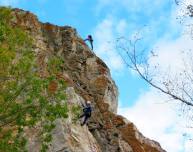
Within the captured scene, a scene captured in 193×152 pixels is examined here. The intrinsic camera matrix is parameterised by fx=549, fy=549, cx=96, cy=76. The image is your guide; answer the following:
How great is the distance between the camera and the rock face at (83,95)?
1719 inches

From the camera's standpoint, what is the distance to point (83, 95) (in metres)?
53.6

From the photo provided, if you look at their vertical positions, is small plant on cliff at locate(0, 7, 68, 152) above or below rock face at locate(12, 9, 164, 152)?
below

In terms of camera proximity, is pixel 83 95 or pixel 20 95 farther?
pixel 83 95

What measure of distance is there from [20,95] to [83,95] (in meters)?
22.3

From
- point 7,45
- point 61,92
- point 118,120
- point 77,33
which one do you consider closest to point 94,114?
point 118,120

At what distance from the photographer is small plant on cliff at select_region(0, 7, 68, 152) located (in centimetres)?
3072

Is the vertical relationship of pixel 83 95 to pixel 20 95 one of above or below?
above

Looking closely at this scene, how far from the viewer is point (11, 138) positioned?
1253 inches

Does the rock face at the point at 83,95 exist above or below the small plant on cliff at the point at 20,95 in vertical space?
above

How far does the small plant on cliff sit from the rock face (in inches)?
356

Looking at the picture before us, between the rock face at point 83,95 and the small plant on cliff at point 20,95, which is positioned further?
the rock face at point 83,95

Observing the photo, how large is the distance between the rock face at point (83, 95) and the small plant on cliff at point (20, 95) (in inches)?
356

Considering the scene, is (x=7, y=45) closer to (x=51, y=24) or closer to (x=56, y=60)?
(x=56, y=60)

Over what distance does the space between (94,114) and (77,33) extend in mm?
15082
